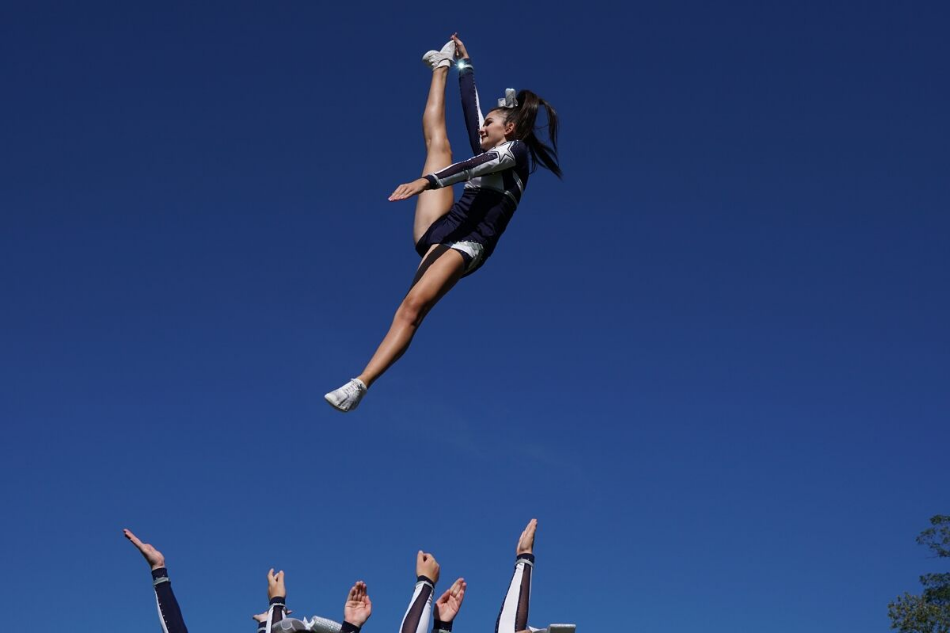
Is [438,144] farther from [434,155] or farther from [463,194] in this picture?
[463,194]

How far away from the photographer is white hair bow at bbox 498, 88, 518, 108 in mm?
6793

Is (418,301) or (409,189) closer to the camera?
(409,189)

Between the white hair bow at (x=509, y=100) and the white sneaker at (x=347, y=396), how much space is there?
2.22 m

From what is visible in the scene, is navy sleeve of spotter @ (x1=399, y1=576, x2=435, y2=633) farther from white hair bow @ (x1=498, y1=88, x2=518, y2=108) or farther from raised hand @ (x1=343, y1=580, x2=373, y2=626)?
white hair bow @ (x1=498, y1=88, x2=518, y2=108)

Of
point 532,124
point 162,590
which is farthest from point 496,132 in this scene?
point 162,590

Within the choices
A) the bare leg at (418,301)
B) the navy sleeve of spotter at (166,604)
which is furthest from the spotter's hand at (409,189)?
the navy sleeve of spotter at (166,604)

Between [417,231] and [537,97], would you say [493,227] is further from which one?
[537,97]

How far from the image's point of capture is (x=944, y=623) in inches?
1123

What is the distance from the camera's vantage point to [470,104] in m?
7.00

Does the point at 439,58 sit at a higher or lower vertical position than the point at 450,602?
higher

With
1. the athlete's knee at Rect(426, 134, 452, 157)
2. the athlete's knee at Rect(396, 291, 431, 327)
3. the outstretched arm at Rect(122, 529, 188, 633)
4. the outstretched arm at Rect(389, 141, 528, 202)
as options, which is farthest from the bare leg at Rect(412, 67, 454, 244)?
the outstretched arm at Rect(122, 529, 188, 633)

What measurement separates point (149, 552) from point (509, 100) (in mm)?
3780

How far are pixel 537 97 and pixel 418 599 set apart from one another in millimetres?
3408

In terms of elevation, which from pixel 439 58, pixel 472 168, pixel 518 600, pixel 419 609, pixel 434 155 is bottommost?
pixel 419 609
